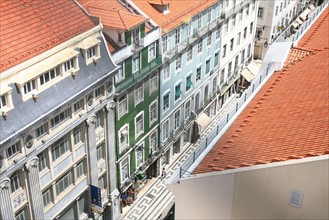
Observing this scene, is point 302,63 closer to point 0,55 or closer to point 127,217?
point 0,55

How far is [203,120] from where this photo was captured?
177 ft

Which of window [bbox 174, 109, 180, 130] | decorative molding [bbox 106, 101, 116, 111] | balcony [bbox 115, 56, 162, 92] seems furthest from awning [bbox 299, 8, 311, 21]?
decorative molding [bbox 106, 101, 116, 111]

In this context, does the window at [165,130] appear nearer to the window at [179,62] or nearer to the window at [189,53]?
the window at [179,62]

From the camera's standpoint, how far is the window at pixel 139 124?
1638 inches

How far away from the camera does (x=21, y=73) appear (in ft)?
88.9

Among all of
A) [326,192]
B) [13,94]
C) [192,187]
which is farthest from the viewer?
[13,94]

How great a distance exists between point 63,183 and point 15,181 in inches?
209

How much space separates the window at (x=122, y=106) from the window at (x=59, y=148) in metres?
6.80

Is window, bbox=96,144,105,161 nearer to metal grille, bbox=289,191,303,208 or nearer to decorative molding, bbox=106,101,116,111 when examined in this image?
decorative molding, bbox=106,101,116,111

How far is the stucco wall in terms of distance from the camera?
14.4 metres

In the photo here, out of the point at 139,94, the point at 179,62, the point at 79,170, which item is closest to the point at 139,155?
the point at 139,94

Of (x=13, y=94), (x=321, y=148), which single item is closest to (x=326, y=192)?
(x=321, y=148)

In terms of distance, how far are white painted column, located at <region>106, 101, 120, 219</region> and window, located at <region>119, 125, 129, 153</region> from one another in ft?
3.93

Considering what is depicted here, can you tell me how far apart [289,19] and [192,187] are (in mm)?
69848
